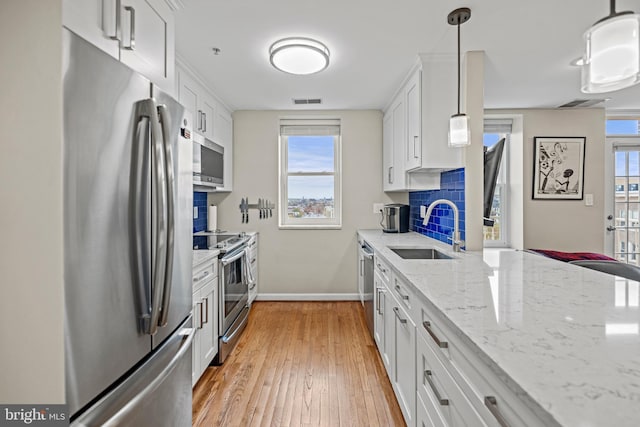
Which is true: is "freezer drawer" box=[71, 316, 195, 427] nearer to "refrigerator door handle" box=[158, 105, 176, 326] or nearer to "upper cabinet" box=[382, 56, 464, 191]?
"refrigerator door handle" box=[158, 105, 176, 326]

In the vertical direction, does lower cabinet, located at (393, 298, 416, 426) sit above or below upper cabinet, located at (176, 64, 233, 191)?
below

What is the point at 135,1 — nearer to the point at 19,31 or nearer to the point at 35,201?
the point at 19,31

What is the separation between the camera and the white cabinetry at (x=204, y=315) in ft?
6.76

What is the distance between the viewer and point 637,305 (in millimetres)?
1135

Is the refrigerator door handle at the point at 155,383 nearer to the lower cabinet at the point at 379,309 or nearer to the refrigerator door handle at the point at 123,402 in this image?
the refrigerator door handle at the point at 123,402

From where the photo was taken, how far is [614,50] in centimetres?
102

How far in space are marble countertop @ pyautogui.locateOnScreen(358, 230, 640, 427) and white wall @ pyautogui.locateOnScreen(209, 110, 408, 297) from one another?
236cm

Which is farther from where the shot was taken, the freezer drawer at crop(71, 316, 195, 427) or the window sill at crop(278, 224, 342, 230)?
the window sill at crop(278, 224, 342, 230)

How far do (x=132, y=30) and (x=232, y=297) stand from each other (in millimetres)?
2065

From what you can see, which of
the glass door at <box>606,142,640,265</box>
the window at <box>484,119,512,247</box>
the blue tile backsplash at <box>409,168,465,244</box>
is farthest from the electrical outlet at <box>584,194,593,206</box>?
the blue tile backsplash at <box>409,168,465,244</box>

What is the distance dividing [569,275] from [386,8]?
174 centimetres

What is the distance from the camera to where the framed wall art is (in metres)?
3.95

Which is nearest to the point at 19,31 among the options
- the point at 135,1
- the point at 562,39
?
the point at 135,1

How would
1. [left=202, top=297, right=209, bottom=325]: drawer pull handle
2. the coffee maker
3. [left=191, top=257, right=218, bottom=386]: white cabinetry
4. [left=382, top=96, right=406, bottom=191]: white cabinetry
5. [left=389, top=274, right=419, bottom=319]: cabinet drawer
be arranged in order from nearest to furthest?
[left=389, top=274, right=419, bottom=319]: cabinet drawer → [left=191, top=257, right=218, bottom=386]: white cabinetry → [left=202, top=297, right=209, bottom=325]: drawer pull handle → [left=382, top=96, right=406, bottom=191]: white cabinetry → the coffee maker
